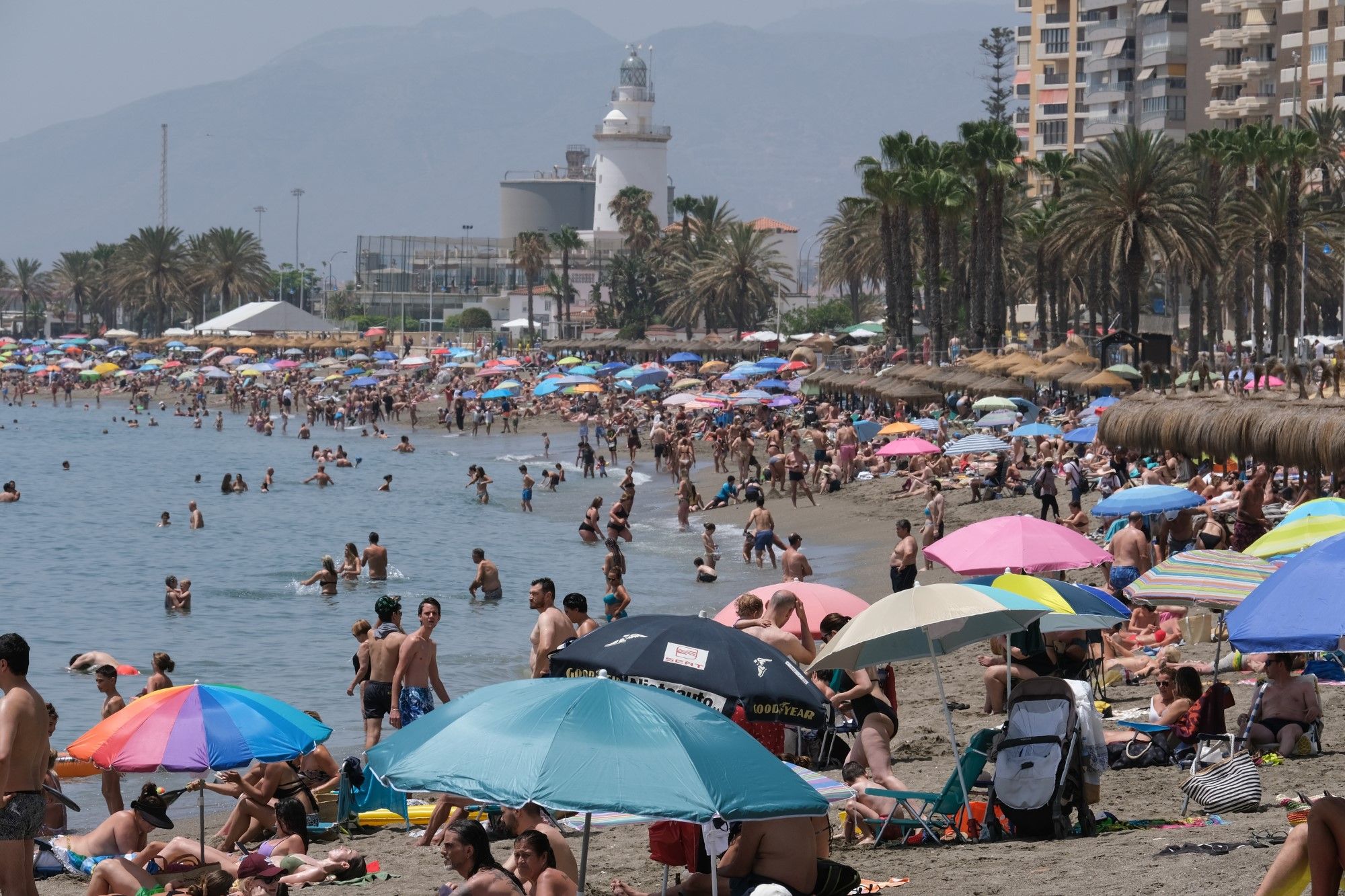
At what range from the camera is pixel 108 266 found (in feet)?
371

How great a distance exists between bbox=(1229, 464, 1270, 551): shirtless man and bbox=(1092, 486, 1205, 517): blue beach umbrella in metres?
1.26

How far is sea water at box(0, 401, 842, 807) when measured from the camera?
17.8 m

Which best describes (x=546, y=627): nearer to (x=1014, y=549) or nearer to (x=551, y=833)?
(x=1014, y=549)

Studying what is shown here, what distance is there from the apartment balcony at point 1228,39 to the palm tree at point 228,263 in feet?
187

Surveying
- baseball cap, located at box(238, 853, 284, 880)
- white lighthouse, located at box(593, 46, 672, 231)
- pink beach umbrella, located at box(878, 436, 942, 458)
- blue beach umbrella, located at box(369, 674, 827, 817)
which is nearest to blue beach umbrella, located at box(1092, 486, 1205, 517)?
baseball cap, located at box(238, 853, 284, 880)

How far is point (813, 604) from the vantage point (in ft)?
37.4

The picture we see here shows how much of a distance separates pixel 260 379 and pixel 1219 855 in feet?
249

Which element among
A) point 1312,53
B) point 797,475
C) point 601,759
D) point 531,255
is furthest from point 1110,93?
point 601,759

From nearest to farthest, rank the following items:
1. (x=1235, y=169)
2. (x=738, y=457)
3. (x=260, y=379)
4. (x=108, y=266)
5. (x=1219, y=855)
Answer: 1. (x=1219, y=855)
2. (x=738, y=457)
3. (x=1235, y=169)
4. (x=260, y=379)
5. (x=108, y=266)

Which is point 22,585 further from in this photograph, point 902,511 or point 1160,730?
point 1160,730

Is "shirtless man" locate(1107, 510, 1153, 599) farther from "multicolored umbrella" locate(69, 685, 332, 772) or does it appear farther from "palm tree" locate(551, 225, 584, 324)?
"palm tree" locate(551, 225, 584, 324)

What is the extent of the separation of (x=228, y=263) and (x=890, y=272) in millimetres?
60427

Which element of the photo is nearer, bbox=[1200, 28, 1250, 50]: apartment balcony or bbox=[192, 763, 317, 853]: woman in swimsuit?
bbox=[192, 763, 317, 853]: woman in swimsuit

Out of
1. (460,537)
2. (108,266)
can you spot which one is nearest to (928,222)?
(460,537)
